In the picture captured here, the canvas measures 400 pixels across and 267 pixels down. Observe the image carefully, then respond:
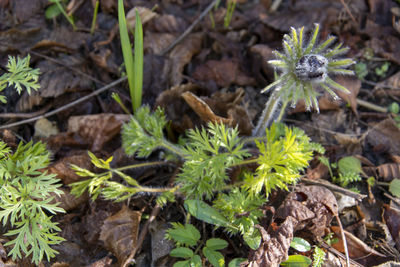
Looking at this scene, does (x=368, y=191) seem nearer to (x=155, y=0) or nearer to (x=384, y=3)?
(x=384, y=3)

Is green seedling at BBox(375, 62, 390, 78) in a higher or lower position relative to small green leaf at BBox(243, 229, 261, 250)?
higher

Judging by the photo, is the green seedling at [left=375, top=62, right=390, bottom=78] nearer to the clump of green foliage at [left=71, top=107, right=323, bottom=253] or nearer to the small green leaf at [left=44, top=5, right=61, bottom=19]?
the clump of green foliage at [left=71, top=107, right=323, bottom=253]

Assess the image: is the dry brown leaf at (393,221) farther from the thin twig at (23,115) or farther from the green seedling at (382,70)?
the thin twig at (23,115)

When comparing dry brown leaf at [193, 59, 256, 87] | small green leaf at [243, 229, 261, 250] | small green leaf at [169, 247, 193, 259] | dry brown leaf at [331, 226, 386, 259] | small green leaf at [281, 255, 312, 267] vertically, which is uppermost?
dry brown leaf at [193, 59, 256, 87]

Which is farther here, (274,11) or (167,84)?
(274,11)

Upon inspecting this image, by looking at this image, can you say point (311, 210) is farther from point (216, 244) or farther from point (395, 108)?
point (395, 108)

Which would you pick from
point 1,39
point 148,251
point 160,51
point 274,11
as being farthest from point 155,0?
point 148,251

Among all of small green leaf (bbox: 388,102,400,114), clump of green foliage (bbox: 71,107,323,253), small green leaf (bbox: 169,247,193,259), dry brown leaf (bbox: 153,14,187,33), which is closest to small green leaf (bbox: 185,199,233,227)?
clump of green foliage (bbox: 71,107,323,253)
